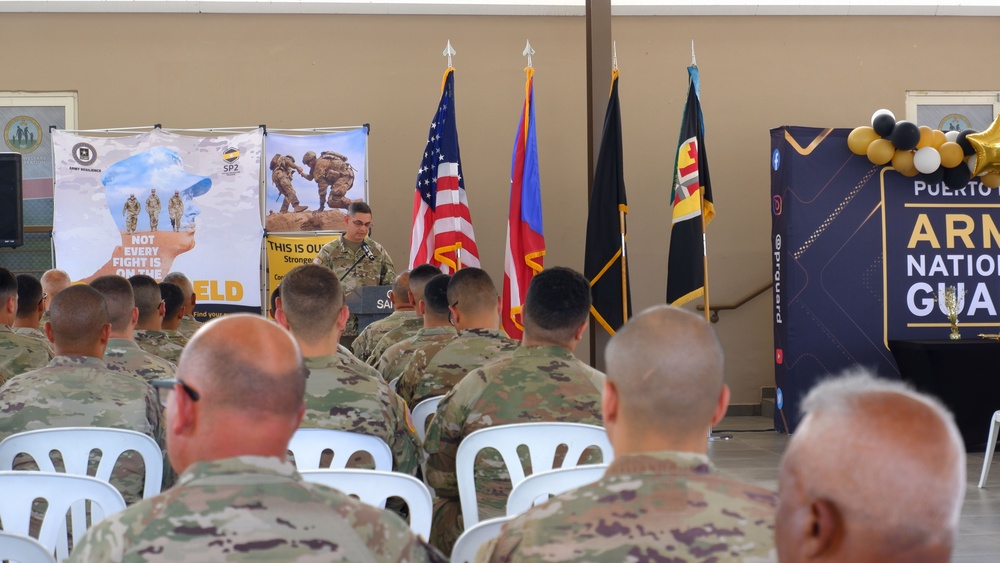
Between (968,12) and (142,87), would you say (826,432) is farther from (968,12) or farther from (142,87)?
(968,12)

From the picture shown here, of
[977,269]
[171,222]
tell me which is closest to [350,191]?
[171,222]

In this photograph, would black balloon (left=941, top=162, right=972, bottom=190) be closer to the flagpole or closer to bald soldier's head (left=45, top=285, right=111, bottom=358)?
the flagpole

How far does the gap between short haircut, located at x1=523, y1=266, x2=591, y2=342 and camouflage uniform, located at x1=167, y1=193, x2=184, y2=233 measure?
521 cm

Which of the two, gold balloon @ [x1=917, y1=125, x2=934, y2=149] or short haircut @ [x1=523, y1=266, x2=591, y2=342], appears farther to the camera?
gold balloon @ [x1=917, y1=125, x2=934, y2=149]

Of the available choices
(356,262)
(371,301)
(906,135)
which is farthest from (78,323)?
(906,135)

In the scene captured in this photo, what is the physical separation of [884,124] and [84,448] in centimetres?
664

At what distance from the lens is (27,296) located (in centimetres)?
491

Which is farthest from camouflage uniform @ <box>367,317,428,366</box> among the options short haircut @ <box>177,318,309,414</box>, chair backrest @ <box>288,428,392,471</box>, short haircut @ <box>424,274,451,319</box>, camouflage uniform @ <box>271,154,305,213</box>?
short haircut @ <box>177,318,309,414</box>

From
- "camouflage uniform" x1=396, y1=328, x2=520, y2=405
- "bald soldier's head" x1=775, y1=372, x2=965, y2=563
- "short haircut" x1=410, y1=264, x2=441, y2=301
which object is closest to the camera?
"bald soldier's head" x1=775, y1=372, x2=965, y2=563

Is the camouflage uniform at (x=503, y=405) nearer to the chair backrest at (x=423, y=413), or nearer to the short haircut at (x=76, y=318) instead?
the chair backrest at (x=423, y=413)

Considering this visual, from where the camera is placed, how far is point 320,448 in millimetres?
2703

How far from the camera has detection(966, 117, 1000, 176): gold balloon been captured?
7527 mm

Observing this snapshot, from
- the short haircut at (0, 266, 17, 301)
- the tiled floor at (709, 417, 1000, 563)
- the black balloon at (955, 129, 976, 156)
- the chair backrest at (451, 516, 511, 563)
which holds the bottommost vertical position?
the tiled floor at (709, 417, 1000, 563)

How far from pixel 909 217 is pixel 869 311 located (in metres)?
0.81
